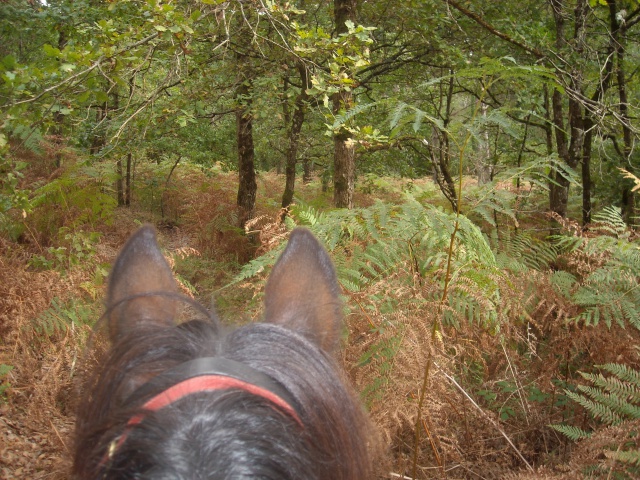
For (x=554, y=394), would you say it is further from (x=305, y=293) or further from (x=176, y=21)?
(x=176, y=21)

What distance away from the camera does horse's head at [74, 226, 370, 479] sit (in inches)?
34.1

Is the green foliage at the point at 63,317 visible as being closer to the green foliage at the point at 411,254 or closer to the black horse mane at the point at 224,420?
the green foliage at the point at 411,254

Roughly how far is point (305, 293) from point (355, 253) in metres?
2.10

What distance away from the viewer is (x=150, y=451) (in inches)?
33.8

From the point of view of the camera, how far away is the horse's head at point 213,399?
2.85 feet

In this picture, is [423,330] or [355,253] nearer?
[423,330]

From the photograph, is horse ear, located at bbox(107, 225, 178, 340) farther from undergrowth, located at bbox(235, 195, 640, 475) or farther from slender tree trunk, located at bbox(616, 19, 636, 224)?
slender tree trunk, located at bbox(616, 19, 636, 224)

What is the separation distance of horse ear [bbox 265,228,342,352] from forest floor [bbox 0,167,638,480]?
26.8 inches

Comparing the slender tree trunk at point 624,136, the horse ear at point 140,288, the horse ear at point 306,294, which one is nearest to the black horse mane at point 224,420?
the horse ear at point 140,288

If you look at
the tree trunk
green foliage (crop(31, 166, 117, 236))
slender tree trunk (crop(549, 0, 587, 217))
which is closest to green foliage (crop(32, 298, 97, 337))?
green foliage (crop(31, 166, 117, 236))

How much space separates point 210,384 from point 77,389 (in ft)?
3.37

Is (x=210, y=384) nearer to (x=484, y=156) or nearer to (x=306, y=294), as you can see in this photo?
(x=306, y=294)

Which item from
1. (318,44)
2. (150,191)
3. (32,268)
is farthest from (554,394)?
(150,191)

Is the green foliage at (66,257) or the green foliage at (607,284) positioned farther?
the green foliage at (66,257)
